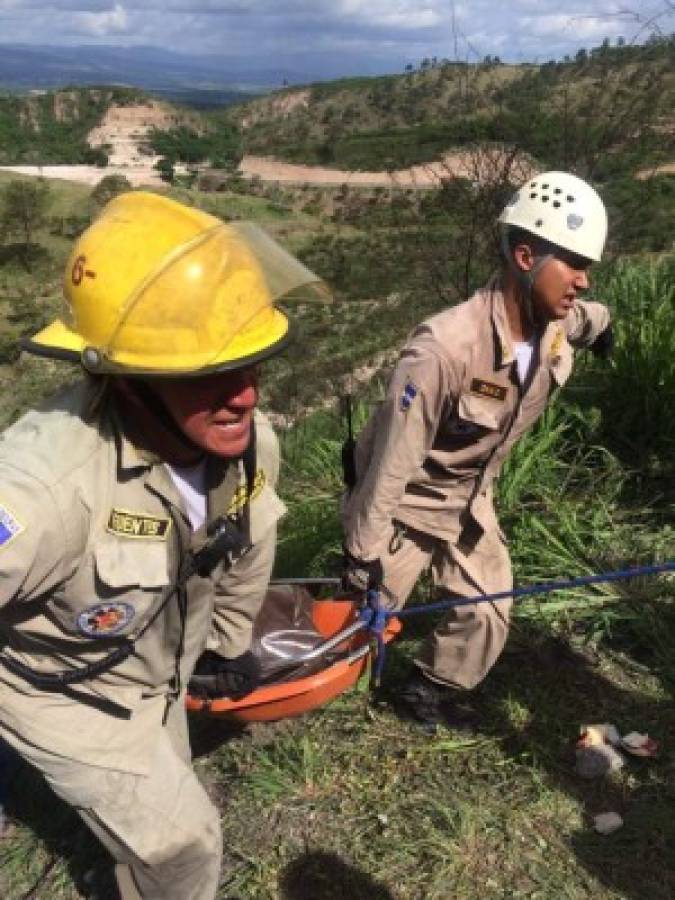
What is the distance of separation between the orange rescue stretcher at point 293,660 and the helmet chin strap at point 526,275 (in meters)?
1.14

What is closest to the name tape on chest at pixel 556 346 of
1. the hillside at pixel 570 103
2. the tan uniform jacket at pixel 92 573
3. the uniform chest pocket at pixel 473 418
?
the uniform chest pocket at pixel 473 418

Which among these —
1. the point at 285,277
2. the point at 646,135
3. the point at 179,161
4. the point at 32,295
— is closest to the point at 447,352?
the point at 285,277

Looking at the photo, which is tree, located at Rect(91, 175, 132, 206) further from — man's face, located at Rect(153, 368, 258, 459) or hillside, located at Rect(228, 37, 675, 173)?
man's face, located at Rect(153, 368, 258, 459)

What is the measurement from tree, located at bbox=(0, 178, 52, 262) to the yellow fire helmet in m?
52.2

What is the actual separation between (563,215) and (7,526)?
6.08 feet

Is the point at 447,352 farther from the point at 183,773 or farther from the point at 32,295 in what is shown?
the point at 32,295

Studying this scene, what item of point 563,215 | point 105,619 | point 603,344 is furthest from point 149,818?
point 603,344

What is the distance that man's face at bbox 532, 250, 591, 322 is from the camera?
2695 millimetres

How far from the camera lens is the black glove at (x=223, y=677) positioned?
2.68m

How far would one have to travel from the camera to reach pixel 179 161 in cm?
10056

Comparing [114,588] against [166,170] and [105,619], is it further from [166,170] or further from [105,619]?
[166,170]

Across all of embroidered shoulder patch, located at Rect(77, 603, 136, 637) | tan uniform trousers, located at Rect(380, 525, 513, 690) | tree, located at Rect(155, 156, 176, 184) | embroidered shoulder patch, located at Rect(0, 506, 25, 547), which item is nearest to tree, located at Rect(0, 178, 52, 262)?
tree, located at Rect(155, 156, 176, 184)

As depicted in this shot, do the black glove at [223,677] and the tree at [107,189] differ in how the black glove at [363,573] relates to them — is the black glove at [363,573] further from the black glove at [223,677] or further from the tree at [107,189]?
the tree at [107,189]

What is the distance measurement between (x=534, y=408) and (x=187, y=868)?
1.76 metres
